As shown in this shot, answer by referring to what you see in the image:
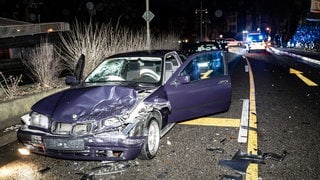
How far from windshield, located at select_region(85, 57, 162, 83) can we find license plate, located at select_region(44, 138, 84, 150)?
1.93 meters

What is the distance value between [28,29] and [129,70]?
18245 mm

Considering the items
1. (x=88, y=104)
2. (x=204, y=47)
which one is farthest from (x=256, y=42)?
(x=88, y=104)

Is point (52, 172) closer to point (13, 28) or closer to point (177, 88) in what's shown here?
point (177, 88)

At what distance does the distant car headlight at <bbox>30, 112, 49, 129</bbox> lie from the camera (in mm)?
4493

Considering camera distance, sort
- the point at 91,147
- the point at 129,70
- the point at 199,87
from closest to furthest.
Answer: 1. the point at 91,147
2. the point at 199,87
3. the point at 129,70

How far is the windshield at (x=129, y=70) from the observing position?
5.84 metres

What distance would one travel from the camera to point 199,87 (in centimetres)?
595

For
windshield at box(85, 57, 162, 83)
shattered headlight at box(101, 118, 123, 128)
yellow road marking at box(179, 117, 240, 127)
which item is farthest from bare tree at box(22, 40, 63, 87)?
A: shattered headlight at box(101, 118, 123, 128)

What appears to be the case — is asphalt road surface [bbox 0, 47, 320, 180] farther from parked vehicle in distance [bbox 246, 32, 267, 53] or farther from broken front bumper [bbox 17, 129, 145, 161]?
parked vehicle in distance [bbox 246, 32, 267, 53]

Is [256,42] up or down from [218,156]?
up

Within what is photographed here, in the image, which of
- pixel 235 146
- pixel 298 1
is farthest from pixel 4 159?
pixel 298 1

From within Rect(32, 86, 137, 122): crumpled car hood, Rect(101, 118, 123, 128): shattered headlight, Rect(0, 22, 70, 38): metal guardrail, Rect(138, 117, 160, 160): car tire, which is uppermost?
Rect(0, 22, 70, 38): metal guardrail

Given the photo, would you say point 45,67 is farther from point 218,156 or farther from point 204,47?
point 204,47

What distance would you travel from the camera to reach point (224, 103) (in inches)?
257
